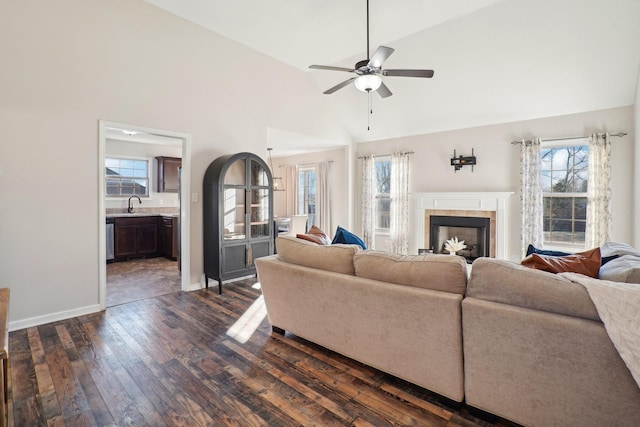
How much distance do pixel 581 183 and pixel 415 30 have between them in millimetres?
3349

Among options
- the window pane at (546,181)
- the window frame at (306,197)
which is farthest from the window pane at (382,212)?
the window pane at (546,181)

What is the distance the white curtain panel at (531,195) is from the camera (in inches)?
194

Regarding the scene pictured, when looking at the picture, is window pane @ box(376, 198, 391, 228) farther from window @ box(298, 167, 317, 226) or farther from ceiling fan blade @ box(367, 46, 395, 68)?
ceiling fan blade @ box(367, 46, 395, 68)

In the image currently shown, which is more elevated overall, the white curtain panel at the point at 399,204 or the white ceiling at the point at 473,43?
the white ceiling at the point at 473,43

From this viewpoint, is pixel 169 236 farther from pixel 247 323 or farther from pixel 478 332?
pixel 478 332

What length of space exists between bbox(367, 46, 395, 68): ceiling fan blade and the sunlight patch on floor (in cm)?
271

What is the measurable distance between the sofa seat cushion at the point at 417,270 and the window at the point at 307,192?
583 centimetres

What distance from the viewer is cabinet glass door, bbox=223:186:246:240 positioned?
4238 millimetres

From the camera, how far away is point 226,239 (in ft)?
13.8

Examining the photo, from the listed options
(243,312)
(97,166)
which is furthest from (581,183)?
(97,166)

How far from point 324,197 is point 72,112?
511 centimetres

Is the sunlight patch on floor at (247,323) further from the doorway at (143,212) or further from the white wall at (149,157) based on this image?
the white wall at (149,157)

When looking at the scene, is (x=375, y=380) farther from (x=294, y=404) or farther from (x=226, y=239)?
(x=226, y=239)

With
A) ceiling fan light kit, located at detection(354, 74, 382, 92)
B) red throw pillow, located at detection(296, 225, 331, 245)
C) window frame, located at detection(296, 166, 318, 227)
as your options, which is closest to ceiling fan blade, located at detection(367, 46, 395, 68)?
ceiling fan light kit, located at detection(354, 74, 382, 92)
